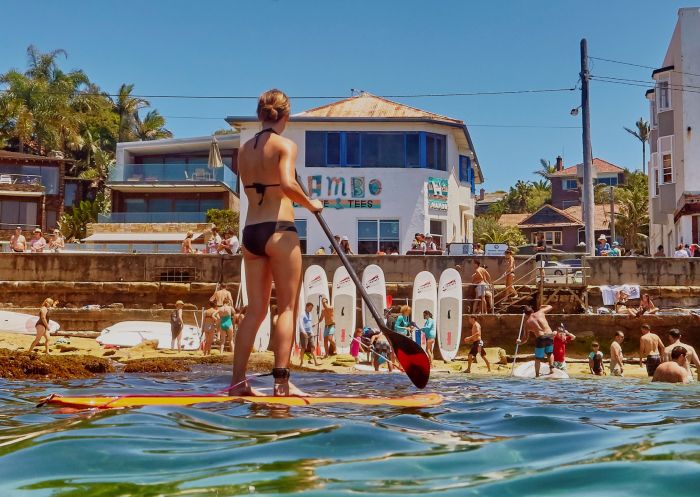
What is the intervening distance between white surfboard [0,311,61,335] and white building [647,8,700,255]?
25.5m

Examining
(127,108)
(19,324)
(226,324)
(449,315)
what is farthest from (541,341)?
(127,108)

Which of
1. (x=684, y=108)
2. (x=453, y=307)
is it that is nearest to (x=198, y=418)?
(x=453, y=307)

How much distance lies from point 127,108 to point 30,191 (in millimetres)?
17828

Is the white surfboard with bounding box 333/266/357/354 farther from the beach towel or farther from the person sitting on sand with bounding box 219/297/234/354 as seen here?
the beach towel

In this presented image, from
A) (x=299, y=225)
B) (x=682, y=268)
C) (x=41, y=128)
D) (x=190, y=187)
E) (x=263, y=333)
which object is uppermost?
(x=41, y=128)

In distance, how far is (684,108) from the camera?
34594 millimetres

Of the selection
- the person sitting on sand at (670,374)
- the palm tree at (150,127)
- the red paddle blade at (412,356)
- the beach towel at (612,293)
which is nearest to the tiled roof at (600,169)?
the palm tree at (150,127)

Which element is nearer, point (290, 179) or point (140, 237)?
point (290, 179)

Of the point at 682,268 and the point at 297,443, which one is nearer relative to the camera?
the point at 297,443

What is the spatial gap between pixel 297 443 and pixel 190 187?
129 ft

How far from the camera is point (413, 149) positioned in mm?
33156

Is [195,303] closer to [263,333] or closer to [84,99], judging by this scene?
[263,333]

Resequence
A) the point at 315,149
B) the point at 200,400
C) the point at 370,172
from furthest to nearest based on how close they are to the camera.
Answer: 1. the point at 315,149
2. the point at 370,172
3. the point at 200,400

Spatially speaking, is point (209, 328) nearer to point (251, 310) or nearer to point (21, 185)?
point (251, 310)
